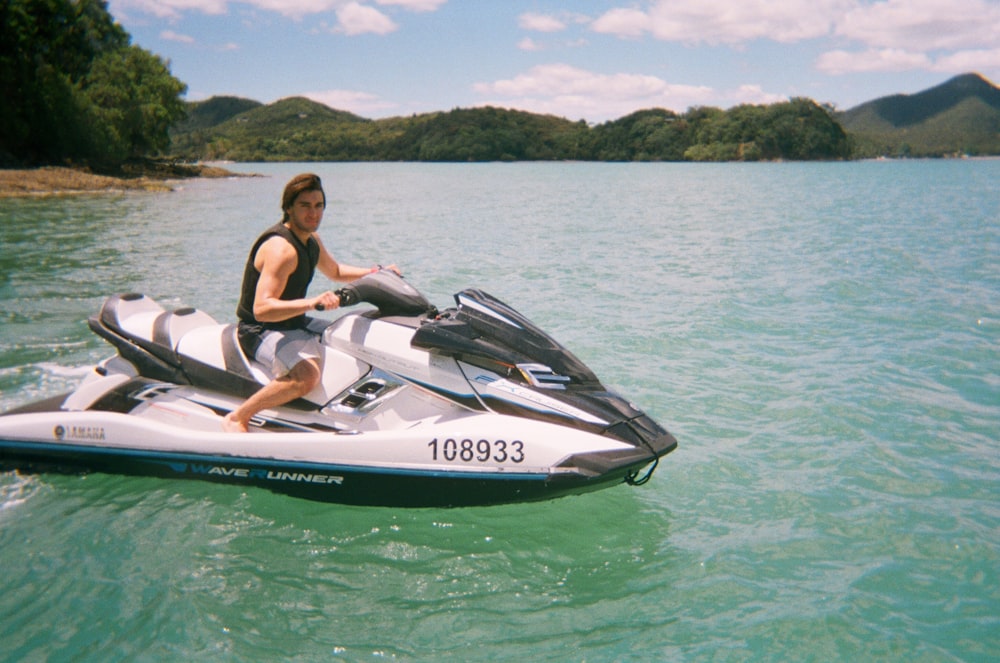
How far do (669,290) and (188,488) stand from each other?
8.56 metres

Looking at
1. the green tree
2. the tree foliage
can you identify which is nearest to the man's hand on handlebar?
the tree foliage

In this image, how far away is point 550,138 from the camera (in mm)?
153750

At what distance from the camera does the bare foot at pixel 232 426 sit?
410 centimetres

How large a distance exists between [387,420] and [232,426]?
894 millimetres

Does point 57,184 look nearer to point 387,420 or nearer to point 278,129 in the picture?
point 387,420

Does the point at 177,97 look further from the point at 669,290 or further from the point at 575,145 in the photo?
the point at 575,145

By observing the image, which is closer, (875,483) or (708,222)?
(875,483)

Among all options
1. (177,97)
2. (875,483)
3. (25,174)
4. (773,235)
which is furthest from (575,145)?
(875,483)

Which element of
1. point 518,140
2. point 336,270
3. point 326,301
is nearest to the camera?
point 326,301

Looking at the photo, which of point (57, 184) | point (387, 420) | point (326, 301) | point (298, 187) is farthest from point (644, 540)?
point (57, 184)

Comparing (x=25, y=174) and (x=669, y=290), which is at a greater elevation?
(x=25, y=174)

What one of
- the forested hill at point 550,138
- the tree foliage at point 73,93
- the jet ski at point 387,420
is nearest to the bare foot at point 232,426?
the jet ski at point 387,420

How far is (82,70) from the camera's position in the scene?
2356 inches

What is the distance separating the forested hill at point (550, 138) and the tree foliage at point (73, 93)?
65.8 metres
